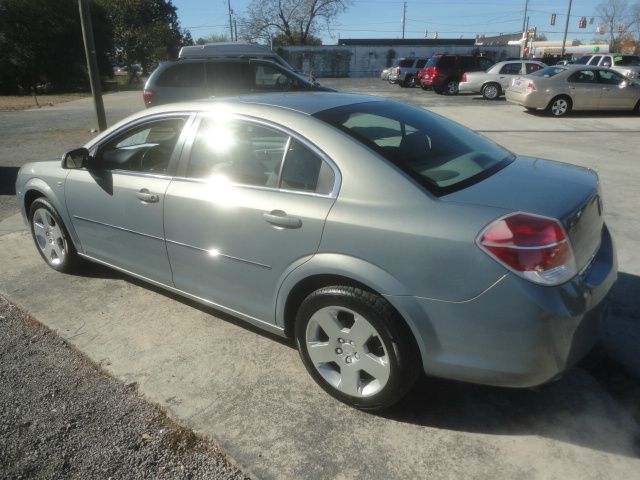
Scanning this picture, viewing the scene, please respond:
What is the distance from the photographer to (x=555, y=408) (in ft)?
8.46

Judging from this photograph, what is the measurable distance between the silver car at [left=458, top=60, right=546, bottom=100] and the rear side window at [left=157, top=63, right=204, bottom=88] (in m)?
13.6

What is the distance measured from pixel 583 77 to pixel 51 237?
14.6 metres

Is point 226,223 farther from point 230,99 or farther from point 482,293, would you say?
point 482,293

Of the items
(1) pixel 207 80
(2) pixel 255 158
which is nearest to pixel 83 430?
(2) pixel 255 158

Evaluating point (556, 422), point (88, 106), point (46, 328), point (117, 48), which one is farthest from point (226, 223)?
point (117, 48)

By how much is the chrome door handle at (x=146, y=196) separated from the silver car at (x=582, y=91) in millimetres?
13456

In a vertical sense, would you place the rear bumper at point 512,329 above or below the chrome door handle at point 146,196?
below

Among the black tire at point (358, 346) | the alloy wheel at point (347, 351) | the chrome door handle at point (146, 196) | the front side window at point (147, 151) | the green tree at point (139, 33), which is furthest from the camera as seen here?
the green tree at point (139, 33)

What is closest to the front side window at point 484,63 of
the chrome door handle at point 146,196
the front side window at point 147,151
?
Result: the front side window at point 147,151

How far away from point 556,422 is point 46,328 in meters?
3.31

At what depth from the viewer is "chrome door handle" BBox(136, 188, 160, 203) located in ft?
10.7

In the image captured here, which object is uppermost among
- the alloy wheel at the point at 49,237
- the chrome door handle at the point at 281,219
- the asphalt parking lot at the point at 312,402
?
the chrome door handle at the point at 281,219

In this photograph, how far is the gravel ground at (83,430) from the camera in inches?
90.9

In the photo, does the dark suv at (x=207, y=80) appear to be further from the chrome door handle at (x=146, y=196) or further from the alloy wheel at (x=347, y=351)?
the alloy wheel at (x=347, y=351)
